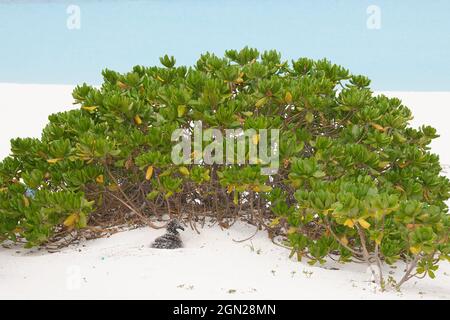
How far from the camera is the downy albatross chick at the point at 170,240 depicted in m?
6.59

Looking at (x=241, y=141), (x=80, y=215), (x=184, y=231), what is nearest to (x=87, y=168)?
(x=80, y=215)

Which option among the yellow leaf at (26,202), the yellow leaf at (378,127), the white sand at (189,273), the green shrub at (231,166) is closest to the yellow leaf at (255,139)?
the green shrub at (231,166)

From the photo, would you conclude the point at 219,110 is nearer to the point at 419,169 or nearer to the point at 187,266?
the point at 187,266

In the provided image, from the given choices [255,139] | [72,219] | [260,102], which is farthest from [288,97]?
[72,219]

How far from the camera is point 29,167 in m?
7.30

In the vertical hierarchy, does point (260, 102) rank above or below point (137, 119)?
above

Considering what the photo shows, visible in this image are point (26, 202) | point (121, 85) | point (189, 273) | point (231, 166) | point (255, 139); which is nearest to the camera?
point (189, 273)
